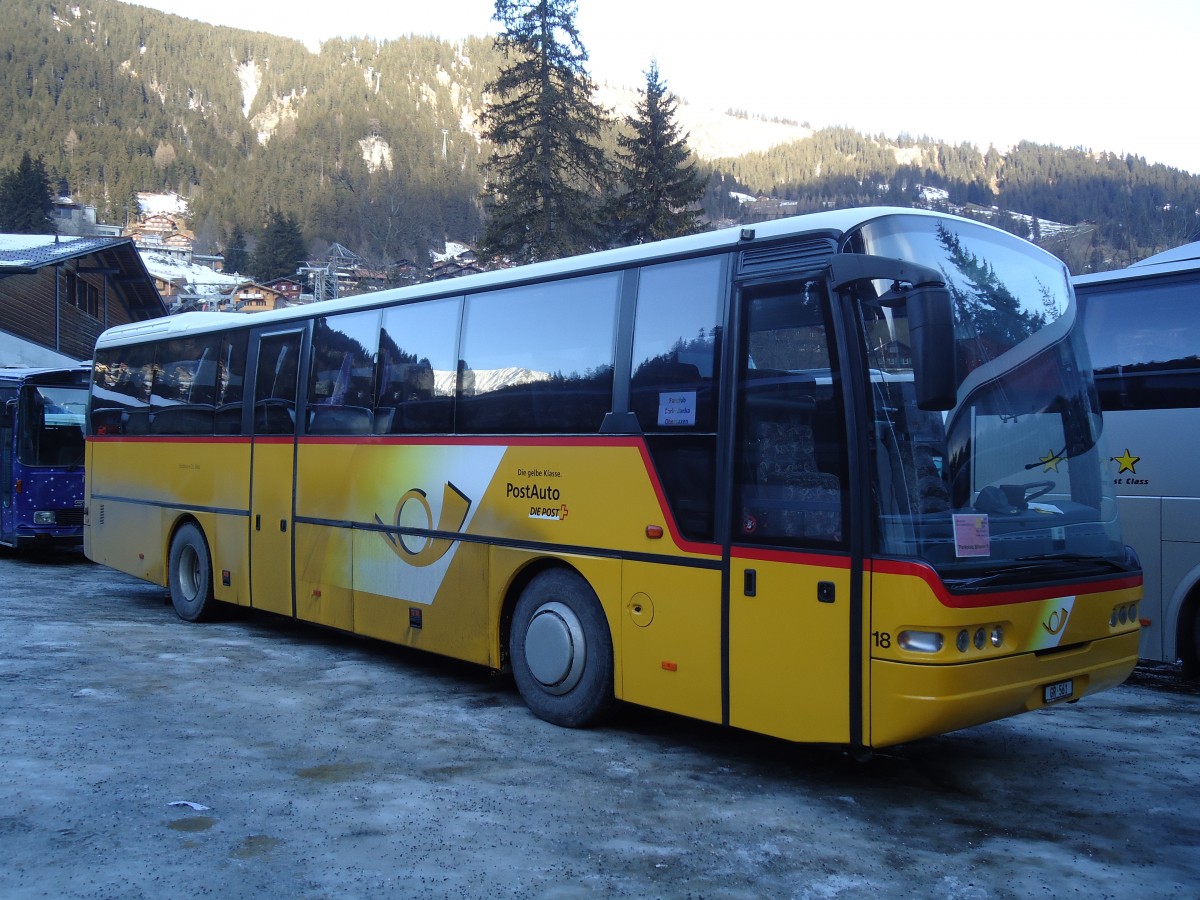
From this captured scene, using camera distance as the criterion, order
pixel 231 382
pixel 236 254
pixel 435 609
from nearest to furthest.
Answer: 1. pixel 435 609
2. pixel 231 382
3. pixel 236 254

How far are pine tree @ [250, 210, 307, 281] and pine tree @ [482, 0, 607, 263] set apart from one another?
215 ft

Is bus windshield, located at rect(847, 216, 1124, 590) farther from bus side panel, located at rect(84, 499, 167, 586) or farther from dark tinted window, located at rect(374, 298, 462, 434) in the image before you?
bus side panel, located at rect(84, 499, 167, 586)

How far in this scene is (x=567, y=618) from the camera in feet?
22.9

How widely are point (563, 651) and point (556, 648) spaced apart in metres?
0.07

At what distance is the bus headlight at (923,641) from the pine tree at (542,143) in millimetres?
30620

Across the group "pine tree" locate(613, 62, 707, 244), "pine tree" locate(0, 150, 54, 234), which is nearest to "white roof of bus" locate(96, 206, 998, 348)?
"pine tree" locate(613, 62, 707, 244)

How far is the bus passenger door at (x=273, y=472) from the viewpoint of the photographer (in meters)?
9.99

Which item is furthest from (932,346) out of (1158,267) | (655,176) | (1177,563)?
(655,176)

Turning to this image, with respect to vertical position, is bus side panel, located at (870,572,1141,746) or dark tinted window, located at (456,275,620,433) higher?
dark tinted window, located at (456,275,620,433)

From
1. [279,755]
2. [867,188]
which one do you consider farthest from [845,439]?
[867,188]

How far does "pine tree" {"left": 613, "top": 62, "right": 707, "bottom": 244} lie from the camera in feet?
127

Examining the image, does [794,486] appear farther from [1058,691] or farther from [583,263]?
[583,263]

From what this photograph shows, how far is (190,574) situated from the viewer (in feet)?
38.2

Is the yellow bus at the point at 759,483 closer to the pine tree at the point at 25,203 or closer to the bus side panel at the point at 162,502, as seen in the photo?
the bus side panel at the point at 162,502
